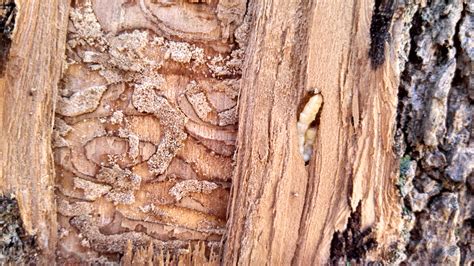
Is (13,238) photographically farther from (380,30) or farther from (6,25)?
(380,30)

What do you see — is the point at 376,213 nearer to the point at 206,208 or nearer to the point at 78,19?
the point at 206,208

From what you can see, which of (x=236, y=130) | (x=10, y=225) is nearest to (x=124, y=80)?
(x=236, y=130)

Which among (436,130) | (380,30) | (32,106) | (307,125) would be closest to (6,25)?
(32,106)

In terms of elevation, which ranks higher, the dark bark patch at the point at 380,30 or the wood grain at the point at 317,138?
the dark bark patch at the point at 380,30

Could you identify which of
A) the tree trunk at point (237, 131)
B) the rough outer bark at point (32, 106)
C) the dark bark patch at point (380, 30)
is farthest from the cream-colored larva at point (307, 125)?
the rough outer bark at point (32, 106)

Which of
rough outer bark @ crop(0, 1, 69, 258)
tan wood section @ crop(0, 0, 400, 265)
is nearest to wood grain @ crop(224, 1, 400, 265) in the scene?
tan wood section @ crop(0, 0, 400, 265)

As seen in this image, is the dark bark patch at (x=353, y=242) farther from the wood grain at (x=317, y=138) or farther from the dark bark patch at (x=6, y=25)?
the dark bark patch at (x=6, y=25)

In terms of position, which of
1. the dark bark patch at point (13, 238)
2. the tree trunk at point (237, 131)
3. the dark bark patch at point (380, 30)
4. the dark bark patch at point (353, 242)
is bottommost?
the dark bark patch at point (13, 238)
